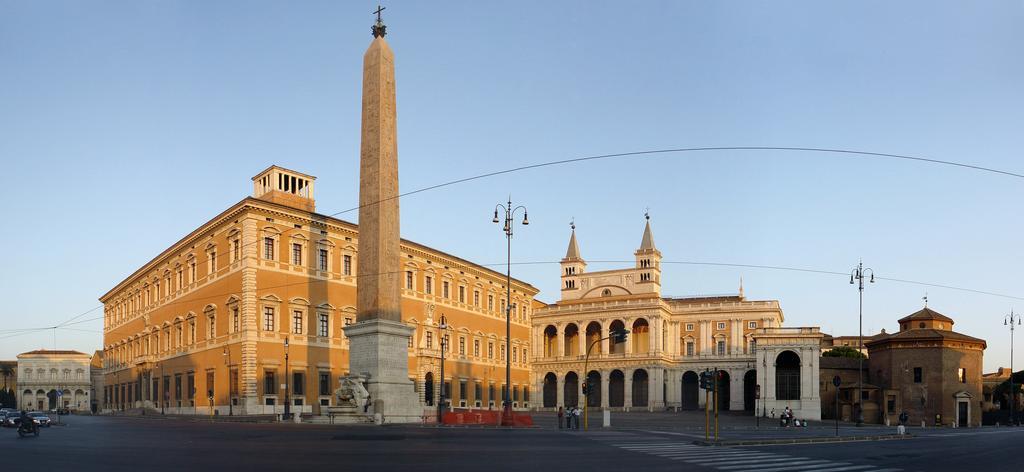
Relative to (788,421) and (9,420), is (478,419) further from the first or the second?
(788,421)

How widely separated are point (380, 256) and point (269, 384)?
65.5ft

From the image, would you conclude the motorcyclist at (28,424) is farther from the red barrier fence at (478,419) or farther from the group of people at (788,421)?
the group of people at (788,421)

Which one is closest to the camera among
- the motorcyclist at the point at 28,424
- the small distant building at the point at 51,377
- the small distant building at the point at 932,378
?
the motorcyclist at the point at 28,424

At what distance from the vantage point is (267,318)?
179 ft

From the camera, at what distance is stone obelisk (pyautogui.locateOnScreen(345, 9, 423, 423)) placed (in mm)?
38156

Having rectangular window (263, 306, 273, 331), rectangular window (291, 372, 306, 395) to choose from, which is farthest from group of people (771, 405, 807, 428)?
rectangular window (263, 306, 273, 331)

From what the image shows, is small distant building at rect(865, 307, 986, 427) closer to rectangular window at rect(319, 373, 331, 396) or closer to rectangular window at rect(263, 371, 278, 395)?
rectangular window at rect(319, 373, 331, 396)

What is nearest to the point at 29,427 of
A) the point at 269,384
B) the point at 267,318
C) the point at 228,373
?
the point at 269,384

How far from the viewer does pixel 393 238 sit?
1539 inches

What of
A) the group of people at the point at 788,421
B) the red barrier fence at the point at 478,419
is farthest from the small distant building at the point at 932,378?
the red barrier fence at the point at 478,419

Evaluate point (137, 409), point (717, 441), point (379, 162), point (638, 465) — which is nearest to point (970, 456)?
point (717, 441)

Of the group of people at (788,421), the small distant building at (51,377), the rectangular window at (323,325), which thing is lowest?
the small distant building at (51,377)

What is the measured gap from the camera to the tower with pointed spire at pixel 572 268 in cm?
10794

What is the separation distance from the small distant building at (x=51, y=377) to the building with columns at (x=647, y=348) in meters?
81.9
